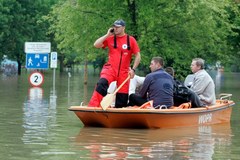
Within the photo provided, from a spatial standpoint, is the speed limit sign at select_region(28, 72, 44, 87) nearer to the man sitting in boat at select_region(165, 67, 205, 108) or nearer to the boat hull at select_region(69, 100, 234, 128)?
the man sitting in boat at select_region(165, 67, 205, 108)

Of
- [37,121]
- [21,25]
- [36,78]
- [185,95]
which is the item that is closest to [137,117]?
[185,95]

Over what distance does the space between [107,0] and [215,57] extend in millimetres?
11649

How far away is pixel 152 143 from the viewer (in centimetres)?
1226

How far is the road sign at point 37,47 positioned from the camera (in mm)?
34844

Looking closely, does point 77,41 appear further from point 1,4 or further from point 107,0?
point 1,4

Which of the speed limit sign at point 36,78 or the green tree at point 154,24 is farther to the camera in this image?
the speed limit sign at point 36,78

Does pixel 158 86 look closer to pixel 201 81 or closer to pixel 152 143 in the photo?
pixel 201 81

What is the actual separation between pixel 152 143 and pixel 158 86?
2752 millimetres

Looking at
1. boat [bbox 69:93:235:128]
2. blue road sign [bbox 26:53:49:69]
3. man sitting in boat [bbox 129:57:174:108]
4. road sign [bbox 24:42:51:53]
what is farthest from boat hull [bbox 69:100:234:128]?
road sign [bbox 24:42:51:53]

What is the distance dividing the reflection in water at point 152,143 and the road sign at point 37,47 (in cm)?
2021

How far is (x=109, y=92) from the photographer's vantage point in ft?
48.9

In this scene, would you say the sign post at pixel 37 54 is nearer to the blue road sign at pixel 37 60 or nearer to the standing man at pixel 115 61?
the blue road sign at pixel 37 60

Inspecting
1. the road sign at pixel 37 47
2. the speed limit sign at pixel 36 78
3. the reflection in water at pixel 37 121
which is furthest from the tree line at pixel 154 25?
the reflection in water at pixel 37 121

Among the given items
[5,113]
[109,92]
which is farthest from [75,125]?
[5,113]
